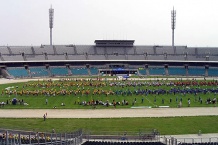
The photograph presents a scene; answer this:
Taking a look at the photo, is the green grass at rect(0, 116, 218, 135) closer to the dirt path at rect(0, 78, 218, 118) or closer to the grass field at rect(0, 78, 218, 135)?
the grass field at rect(0, 78, 218, 135)

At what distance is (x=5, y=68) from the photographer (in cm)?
7581

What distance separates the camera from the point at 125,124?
28.5 metres

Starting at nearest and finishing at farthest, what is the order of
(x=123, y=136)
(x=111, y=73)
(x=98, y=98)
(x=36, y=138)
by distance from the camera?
(x=36, y=138) → (x=123, y=136) → (x=98, y=98) → (x=111, y=73)

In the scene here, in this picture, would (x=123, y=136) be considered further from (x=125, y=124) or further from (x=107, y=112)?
(x=107, y=112)

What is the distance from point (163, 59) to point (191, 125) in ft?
197

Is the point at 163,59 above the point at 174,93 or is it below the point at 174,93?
above

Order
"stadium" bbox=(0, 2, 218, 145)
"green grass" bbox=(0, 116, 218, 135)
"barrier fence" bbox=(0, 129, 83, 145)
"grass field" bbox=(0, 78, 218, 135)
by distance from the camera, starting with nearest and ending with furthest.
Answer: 1. "barrier fence" bbox=(0, 129, 83, 145)
2. "green grass" bbox=(0, 116, 218, 135)
3. "grass field" bbox=(0, 78, 218, 135)
4. "stadium" bbox=(0, 2, 218, 145)

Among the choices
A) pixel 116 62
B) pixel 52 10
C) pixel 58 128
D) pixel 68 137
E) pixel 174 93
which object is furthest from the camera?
pixel 52 10

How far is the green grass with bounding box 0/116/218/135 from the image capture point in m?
26.4

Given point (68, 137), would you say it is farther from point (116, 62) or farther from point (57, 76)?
point (116, 62)

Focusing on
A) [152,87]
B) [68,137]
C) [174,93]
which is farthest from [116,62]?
[68,137]

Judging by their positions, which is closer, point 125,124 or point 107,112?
point 125,124

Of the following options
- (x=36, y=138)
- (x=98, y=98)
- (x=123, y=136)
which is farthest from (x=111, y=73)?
(x=36, y=138)

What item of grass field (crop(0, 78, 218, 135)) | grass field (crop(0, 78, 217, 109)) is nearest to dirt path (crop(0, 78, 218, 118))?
grass field (crop(0, 78, 218, 135))
